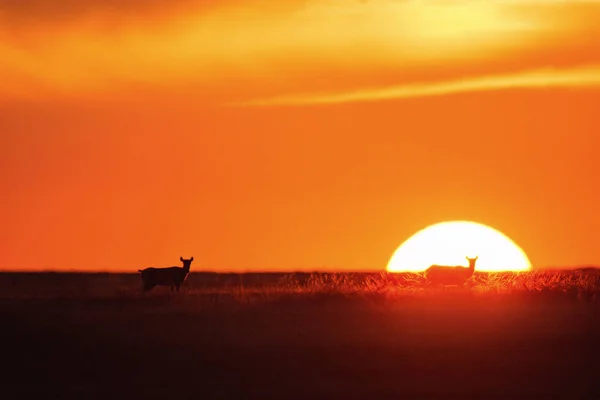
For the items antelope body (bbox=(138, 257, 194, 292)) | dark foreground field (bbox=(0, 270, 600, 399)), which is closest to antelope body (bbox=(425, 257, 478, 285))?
dark foreground field (bbox=(0, 270, 600, 399))

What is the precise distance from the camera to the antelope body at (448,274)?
4512 centimetres

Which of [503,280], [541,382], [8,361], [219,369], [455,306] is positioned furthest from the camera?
[503,280]

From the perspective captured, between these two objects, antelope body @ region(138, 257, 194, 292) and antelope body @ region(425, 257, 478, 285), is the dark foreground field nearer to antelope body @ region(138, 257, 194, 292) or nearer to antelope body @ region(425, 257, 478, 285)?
antelope body @ region(425, 257, 478, 285)

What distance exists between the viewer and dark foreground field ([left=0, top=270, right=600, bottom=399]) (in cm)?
2080

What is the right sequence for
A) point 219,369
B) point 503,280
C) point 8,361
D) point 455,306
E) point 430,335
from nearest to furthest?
point 219,369 → point 8,361 → point 430,335 → point 455,306 → point 503,280

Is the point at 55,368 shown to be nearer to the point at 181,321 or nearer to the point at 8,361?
the point at 8,361

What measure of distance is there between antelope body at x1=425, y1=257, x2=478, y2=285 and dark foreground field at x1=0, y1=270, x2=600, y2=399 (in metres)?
8.45

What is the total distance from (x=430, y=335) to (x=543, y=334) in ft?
8.28

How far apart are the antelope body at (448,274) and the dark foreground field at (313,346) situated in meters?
8.45

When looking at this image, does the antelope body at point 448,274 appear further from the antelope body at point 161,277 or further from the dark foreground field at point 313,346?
the antelope body at point 161,277

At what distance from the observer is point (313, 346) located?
25.0 meters

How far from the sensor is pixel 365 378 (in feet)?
70.6

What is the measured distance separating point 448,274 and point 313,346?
855 inches

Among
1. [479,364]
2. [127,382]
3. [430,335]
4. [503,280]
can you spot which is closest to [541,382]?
[479,364]
